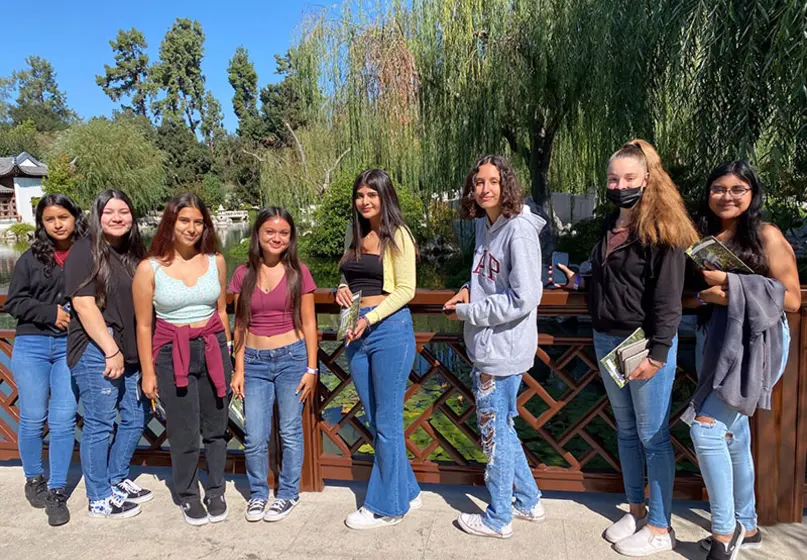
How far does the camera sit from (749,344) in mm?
2020

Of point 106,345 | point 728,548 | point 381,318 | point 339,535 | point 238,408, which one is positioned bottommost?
point 339,535

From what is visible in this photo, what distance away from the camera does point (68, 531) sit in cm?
254

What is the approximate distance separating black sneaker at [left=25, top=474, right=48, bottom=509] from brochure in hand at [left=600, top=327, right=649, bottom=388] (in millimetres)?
2597

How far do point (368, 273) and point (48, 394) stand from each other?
163 cm

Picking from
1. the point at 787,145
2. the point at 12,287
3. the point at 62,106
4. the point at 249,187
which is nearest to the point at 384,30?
the point at 787,145

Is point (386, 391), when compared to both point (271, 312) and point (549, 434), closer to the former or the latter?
point (271, 312)

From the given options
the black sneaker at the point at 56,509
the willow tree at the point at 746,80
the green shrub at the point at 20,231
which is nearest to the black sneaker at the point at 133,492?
the black sneaker at the point at 56,509

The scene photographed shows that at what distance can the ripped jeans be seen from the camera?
2.24m

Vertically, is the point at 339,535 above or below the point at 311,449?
below

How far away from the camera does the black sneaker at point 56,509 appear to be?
259 cm

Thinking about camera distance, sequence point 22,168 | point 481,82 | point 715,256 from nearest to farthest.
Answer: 1. point 715,256
2. point 481,82
3. point 22,168

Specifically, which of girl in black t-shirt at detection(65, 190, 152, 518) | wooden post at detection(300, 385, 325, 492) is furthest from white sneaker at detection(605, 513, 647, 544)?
girl in black t-shirt at detection(65, 190, 152, 518)

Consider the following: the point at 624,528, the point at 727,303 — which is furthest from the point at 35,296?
the point at 727,303

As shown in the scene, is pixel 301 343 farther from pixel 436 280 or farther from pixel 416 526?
pixel 436 280
